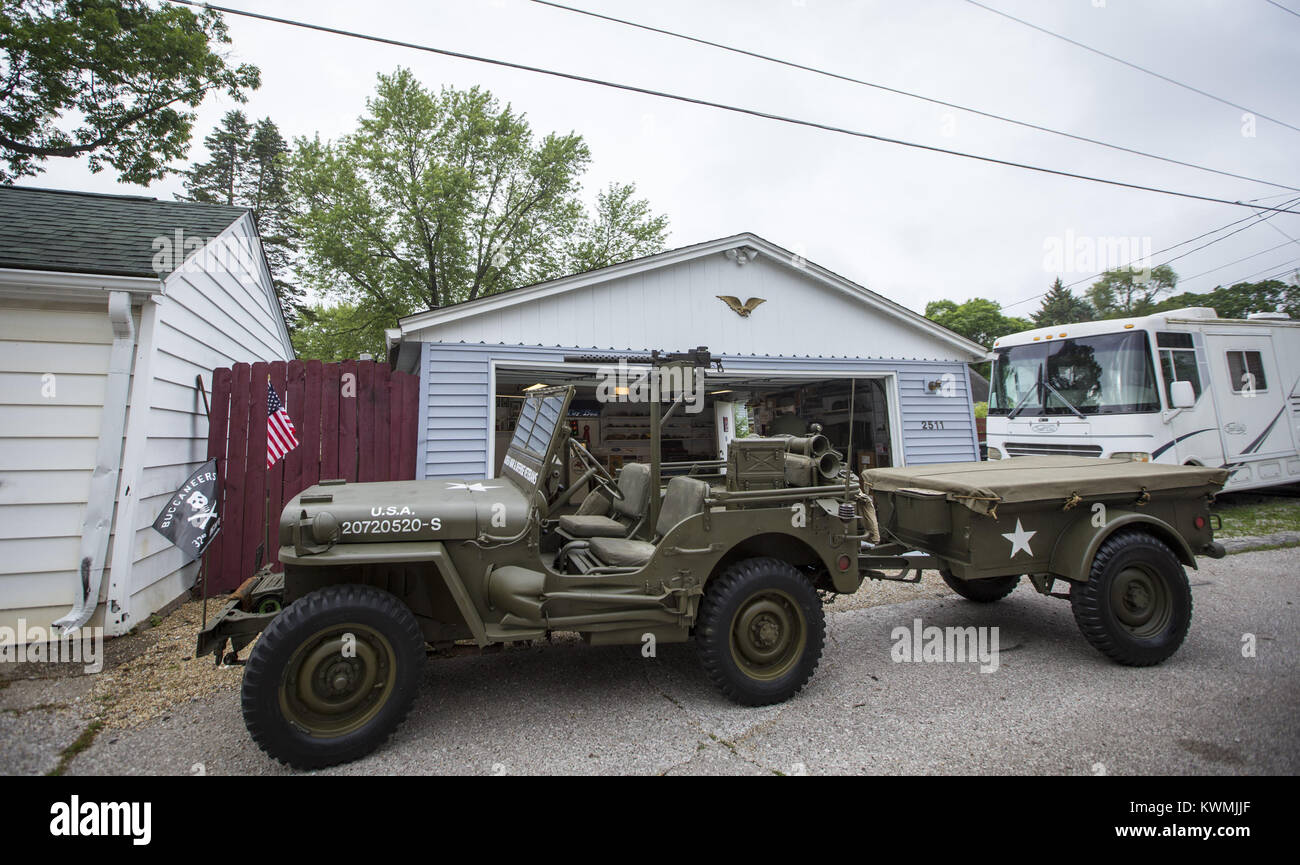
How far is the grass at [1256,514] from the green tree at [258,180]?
3635 cm

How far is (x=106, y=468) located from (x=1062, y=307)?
67.0m

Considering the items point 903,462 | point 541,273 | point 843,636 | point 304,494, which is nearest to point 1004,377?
point 903,462

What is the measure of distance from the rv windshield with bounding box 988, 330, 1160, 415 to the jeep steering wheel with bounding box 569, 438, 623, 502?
7698mm

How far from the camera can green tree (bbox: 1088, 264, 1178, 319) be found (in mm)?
49688

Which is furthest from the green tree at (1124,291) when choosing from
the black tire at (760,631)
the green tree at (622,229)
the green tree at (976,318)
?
the black tire at (760,631)

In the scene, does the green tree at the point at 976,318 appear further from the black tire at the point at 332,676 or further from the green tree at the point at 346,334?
the black tire at the point at 332,676

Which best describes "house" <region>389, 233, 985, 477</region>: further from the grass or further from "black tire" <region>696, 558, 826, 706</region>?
the grass

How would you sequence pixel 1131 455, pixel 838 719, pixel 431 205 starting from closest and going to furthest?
pixel 838 719
pixel 1131 455
pixel 431 205

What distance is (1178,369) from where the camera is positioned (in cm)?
834

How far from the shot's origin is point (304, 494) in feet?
10.8

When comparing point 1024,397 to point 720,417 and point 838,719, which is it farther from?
point 838,719

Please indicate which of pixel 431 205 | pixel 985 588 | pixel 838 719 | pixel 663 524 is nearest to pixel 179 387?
pixel 663 524

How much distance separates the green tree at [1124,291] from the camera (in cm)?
4969
